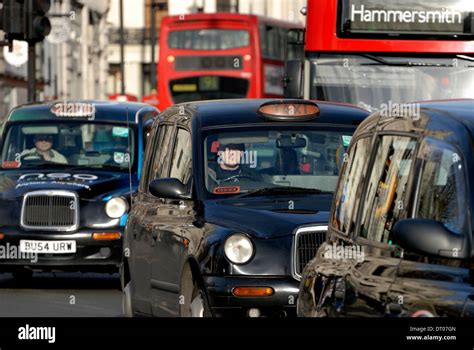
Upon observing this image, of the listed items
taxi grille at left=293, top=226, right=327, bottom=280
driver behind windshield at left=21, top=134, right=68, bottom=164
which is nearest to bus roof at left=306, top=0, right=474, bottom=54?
driver behind windshield at left=21, top=134, right=68, bottom=164

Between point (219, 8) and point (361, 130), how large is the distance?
296ft

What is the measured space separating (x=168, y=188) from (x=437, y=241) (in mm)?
5360

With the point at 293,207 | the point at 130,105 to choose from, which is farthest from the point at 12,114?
the point at 293,207

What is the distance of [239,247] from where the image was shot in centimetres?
971

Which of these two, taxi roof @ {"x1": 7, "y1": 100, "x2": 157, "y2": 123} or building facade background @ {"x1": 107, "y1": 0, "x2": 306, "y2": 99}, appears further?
building facade background @ {"x1": 107, "y1": 0, "x2": 306, "y2": 99}

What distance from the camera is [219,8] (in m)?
96.4

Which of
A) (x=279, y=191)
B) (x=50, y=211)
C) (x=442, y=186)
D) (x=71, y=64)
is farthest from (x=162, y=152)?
(x=71, y=64)

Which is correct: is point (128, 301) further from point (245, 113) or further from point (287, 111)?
point (287, 111)

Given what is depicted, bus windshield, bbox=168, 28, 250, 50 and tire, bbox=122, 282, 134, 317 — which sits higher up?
tire, bbox=122, 282, 134, 317

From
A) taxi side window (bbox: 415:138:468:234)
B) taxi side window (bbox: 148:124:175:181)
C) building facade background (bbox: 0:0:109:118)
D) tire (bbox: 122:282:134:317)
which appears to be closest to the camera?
taxi side window (bbox: 415:138:468:234)

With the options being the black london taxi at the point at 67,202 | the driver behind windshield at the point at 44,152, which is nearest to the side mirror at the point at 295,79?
the black london taxi at the point at 67,202

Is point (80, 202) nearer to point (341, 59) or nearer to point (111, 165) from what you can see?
point (111, 165)

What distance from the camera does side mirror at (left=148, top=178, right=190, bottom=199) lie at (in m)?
10.4

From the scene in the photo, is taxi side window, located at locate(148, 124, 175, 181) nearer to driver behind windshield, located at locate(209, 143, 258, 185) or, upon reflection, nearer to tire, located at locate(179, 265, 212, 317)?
driver behind windshield, located at locate(209, 143, 258, 185)
